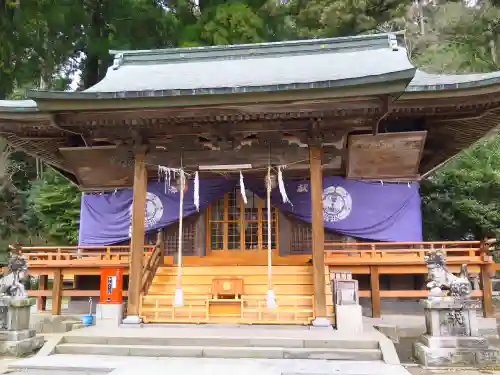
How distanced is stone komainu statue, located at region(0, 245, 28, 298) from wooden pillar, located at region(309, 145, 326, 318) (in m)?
5.59

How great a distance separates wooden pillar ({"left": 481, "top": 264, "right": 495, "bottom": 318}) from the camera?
10.1m

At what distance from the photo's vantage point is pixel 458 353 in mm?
6777

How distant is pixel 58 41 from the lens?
22.3 meters

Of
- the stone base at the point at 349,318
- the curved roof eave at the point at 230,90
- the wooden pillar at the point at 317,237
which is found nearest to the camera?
the curved roof eave at the point at 230,90

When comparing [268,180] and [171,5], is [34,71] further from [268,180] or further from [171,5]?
[268,180]

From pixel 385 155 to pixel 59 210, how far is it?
15.0 m

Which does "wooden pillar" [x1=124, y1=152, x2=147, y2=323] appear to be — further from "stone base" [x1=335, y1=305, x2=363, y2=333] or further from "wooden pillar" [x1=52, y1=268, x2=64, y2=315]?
"stone base" [x1=335, y1=305, x2=363, y2=333]

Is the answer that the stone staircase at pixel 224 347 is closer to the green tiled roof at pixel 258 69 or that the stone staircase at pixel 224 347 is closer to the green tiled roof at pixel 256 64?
the green tiled roof at pixel 258 69

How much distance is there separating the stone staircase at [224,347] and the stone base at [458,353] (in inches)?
33.5

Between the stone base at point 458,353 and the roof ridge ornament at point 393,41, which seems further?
the roof ridge ornament at point 393,41

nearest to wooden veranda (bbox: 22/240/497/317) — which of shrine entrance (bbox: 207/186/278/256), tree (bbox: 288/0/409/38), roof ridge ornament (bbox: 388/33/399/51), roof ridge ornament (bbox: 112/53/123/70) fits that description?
shrine entrance (bbox: 207/186/278/256)

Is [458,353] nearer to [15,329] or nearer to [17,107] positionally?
[15,329]

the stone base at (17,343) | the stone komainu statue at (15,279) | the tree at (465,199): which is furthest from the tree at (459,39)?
the stone base at (17,343)

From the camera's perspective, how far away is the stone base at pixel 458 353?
21.9ft
